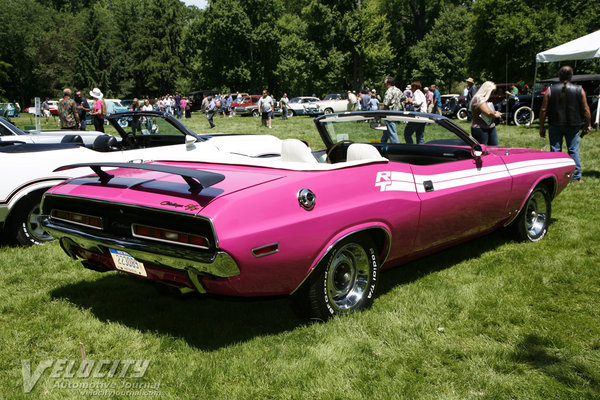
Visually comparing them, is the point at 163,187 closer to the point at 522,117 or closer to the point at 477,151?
the point at 477,151

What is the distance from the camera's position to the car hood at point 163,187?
2.91 meters

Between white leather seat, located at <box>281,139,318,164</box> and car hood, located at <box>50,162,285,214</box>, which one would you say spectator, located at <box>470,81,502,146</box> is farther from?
car hood, located at <box>50,162,285,214</box>

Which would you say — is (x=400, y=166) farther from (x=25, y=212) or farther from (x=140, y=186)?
(x=25, y=212)

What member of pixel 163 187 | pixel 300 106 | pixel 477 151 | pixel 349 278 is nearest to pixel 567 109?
pixel 477 151

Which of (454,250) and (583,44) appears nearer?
(454,250)

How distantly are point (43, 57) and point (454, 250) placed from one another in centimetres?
6657

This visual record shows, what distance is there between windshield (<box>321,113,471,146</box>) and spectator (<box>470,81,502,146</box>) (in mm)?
3235

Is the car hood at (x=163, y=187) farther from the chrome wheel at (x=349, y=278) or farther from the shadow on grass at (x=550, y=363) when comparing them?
the shadow on grass at (x=550, y=363)

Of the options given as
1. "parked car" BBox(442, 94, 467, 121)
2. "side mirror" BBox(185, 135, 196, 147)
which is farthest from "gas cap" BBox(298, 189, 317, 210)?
"parked car" BBox(442, 94, 467, 121)

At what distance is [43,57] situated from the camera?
60.5 m

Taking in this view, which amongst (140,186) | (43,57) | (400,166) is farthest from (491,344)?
(43,57)

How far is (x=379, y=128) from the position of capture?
462cm

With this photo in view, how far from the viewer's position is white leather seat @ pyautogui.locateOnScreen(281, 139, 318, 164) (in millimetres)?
3900

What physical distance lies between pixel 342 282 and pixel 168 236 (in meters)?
1.28
